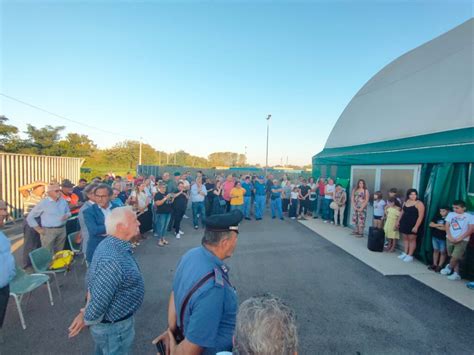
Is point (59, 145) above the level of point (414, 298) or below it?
above

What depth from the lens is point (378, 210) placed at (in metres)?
7.65

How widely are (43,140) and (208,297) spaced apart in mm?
30329

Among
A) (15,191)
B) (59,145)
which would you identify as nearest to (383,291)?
(15,191)

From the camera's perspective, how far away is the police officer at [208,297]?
54.9 inches

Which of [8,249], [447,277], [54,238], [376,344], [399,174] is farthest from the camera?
[399,174]

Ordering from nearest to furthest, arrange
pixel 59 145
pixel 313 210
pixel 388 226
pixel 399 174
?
1. pixel 388 226
2. pixel 399 174
3. pixel 313 210
4. pixel 59 145

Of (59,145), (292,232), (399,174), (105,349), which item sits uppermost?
(59,145)

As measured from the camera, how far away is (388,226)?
6.84 meters

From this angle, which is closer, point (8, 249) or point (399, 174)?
point (8, 249)

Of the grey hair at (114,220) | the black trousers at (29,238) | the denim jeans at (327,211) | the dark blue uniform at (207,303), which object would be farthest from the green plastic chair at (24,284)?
the denim jeans at (327,211)

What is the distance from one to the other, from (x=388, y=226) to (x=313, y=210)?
18.3ft

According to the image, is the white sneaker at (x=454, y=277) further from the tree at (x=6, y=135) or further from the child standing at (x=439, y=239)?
the tree at (x=6, y=135)

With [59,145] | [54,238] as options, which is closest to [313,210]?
[54,238]

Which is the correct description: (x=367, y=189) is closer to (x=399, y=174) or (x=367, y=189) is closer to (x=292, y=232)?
(x=399, y=174)
